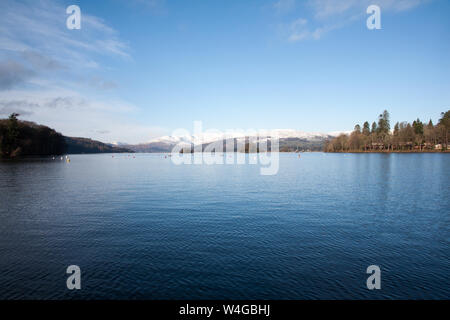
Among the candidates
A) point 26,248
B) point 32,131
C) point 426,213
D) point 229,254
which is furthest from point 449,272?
point 32,131

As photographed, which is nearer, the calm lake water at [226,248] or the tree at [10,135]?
the calm lake water at [226,248]

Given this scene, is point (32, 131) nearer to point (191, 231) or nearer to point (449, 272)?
point (191, 231)

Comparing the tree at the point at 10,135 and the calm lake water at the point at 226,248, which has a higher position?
the tree at the point at 10,135

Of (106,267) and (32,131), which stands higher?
(32,131)

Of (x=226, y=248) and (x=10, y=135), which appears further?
(x=10, y=135)

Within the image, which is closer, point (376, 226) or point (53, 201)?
point (376, 226)

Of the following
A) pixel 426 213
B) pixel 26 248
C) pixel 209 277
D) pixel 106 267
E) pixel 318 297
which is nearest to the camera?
pixel 318 297

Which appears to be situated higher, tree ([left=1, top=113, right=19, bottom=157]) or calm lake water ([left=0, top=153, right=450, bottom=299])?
tree ([left=1, top=113, right=19, bottom=157])

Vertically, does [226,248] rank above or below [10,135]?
below

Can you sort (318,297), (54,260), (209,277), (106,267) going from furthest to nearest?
(54,260)
(106,267)
(209,277)
(318,297)

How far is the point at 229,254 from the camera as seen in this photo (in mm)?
17609

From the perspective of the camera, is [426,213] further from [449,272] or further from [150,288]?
[150,288]

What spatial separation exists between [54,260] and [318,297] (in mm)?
16971

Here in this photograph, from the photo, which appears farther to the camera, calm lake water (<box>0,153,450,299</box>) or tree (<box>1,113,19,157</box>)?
tree (<box>1,113,19,157</box>)
